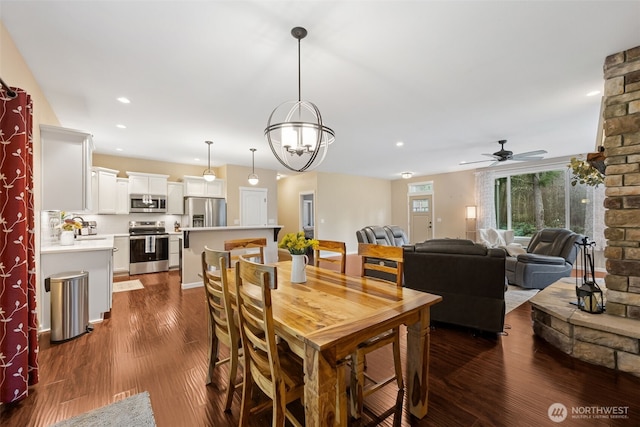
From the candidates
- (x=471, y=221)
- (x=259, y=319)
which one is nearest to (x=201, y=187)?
(x=259, y=319)

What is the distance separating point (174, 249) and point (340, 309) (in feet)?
19.9

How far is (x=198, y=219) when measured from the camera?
669 centimetres

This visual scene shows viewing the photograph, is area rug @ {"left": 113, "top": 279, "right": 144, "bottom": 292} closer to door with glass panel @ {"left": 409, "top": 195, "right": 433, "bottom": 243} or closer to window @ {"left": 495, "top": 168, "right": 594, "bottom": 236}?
door with glass panel @ {"left": 409, "top": 195, "right": 433, "bottom": 243}

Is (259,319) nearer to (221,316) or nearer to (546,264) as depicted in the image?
(221,316)

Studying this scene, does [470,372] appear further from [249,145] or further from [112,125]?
[112,125]

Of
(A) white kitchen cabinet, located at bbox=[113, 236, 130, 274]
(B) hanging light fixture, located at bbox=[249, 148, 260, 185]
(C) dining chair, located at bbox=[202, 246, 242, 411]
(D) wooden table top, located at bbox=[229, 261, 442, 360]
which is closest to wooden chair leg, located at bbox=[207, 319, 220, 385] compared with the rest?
(C) dining chair, located at bbox=[202, 246, 242, 411]

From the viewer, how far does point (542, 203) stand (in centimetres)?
690

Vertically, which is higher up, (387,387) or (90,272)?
(90,272)

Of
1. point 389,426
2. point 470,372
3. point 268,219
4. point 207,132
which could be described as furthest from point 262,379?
point 268,219

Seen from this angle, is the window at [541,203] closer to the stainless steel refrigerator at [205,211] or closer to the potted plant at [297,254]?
the potted plant at [297,254]

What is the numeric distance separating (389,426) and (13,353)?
266 centimetres

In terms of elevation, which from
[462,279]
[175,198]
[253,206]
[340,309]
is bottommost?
[462,279]

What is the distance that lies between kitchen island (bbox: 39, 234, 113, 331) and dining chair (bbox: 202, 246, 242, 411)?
2.13 metres

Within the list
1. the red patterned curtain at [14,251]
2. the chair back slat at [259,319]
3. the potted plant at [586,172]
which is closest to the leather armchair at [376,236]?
the potted plant at [586,172]
